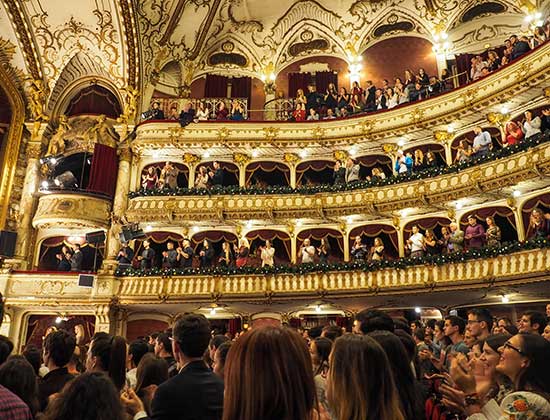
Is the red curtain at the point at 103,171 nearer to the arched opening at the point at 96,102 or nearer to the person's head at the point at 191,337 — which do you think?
the arched opening at the point at 96,102

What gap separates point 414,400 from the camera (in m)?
2.40

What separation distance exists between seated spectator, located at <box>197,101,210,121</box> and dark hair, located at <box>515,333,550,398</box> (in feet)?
56.5

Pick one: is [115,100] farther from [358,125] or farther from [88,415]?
[88,415]

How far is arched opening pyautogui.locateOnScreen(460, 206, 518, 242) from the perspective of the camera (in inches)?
604

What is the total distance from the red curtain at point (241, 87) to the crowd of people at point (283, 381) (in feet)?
61.4

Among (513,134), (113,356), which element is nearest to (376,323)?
(113,356)

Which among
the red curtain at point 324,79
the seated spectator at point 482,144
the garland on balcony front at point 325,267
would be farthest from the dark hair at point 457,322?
the red curtain at point 324,79

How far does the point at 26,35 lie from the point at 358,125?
537 inches

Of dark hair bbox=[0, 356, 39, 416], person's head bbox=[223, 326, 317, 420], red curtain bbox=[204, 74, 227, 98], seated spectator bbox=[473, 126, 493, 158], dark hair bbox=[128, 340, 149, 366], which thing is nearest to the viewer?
person's head bbox=[223, 326, 317, 420]

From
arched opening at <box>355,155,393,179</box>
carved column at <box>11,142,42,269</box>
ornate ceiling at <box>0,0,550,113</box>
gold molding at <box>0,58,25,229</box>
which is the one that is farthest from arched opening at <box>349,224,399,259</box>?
gold molding at <box>0,58,25,229</box>

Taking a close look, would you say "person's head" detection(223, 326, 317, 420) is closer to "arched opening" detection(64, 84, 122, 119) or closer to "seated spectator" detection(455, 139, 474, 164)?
"seated spectator" detection(455, 139, 474, 164)

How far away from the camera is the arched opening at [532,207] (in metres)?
14.2

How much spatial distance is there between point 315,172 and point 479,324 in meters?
15.1

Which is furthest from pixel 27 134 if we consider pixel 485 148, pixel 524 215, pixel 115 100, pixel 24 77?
pixel 524 215
